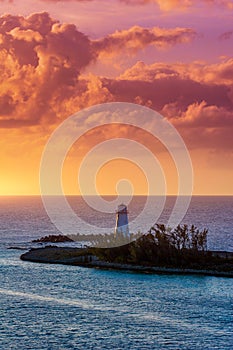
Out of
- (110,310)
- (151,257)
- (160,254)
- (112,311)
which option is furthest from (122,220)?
(112,311)

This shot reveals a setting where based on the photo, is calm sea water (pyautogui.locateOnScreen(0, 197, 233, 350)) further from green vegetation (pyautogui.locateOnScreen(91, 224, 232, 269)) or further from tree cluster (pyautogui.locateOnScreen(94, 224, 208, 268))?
tree cluster (pyautogui.locateOnScreen(94, 224, 208, 268))

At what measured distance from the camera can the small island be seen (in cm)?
9619

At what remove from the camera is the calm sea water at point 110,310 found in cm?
5703

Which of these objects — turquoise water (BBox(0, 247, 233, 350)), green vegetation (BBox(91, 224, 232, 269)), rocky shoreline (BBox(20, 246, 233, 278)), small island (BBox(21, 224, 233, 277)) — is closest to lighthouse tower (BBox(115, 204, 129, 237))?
small island (BBox(21, 224, 233, 277))

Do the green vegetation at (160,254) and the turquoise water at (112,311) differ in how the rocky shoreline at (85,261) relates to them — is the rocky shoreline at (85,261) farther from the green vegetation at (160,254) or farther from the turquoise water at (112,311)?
the turquoise water at (112,311)

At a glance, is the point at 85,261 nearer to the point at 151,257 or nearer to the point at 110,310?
the point at 151,257

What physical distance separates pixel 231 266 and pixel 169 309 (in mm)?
27628

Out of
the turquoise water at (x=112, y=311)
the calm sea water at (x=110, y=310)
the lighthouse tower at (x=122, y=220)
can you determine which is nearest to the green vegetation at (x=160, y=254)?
the lighthouse tower at (x=122, y=220)

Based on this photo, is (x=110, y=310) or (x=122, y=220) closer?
(x=110, y=310)

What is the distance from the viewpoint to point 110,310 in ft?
228

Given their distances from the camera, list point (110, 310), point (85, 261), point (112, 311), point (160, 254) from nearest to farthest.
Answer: point (112, 311) < point (110, 310) < point (160, 254) < point (85, 261)

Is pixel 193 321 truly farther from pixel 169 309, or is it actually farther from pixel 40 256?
pixel 40 256

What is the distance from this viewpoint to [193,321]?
6350 cm

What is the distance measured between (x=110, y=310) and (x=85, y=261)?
37006mm
